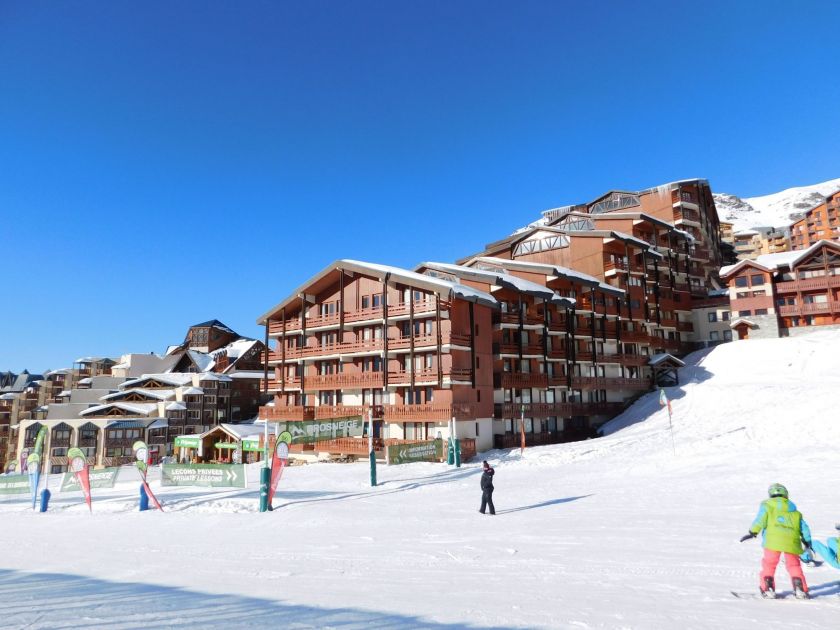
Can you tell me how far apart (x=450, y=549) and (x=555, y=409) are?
3164 cm

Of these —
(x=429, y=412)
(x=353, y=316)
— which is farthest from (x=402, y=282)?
(x=429, y=412)

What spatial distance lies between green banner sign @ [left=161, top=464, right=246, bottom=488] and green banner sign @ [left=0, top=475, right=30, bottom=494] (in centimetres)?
742

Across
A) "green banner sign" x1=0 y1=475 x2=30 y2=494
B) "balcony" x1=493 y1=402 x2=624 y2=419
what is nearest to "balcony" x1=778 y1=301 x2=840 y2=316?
"balcony" x1=493 y1=402 x2=624 y2=419

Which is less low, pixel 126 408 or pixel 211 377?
pixel 211 377

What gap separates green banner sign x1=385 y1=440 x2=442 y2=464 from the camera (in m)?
28.5

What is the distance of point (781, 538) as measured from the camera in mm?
7414

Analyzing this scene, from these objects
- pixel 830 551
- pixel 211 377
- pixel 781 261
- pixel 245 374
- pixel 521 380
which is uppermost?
pixel 781 261

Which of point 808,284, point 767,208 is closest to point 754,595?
point 808,284

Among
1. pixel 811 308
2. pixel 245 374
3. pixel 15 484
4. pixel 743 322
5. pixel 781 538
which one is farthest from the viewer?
pixel 245 374

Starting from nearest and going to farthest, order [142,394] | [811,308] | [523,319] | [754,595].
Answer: [754,595] < [523,319] < [811,308] < [142,394]

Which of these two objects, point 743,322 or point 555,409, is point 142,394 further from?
point 743,322

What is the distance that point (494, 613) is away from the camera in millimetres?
7137

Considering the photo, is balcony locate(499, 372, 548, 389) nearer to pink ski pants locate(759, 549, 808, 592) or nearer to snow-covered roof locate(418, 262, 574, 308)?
snow-covered roof locate(418, 262, 574, 308)

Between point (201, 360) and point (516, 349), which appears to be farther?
point (201, 360)
